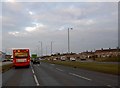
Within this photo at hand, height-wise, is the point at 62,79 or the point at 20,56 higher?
the point at 20,56

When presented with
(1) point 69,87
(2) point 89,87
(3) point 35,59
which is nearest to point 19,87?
(1) point 69,87

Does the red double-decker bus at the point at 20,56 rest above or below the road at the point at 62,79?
above

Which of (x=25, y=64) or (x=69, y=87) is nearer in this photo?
(x=69, y=87)

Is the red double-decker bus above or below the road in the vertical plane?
above

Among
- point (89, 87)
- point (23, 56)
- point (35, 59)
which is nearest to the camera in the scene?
point (89, 87)

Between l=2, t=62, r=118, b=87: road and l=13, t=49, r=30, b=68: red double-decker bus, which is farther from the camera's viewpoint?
l=13, t=49, r=30, b=68: red double-decker bus

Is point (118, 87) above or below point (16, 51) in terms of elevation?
below

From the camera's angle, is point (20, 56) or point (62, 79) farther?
point (20, 56)

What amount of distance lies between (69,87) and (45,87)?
1364 millimetres

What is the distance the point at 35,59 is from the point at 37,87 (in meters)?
64.0

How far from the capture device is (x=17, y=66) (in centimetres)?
4819

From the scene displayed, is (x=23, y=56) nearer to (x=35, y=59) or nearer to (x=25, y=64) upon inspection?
(x=25, y=64)

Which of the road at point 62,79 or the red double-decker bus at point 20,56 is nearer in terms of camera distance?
the road at point 62,79

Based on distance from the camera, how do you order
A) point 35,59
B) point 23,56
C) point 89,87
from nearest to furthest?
point 89,87 → point 23,56 → point 35,59
